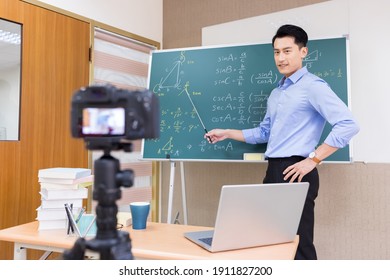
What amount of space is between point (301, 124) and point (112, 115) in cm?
142

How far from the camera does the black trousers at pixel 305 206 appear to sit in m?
1.79

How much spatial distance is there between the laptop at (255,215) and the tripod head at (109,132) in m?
0.41

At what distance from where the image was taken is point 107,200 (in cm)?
74

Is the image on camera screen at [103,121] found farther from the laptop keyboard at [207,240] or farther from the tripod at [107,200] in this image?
the laptop keyboard at [207,240]

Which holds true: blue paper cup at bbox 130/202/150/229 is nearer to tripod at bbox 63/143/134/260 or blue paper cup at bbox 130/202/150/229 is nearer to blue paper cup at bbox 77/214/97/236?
blue paper cup at bbox 77/214/97/236

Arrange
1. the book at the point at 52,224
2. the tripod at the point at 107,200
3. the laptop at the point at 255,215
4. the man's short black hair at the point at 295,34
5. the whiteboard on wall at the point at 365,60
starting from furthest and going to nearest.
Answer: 1. the whiteboard on wall at the point at 365,60
2. the man's short black hair at the point at 295,34
3. the book at the point at 52,224
4. the laptop at the point at 255,215
5. the tripod at the point at 107,200

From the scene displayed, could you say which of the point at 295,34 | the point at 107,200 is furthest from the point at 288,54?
the point at 107,200

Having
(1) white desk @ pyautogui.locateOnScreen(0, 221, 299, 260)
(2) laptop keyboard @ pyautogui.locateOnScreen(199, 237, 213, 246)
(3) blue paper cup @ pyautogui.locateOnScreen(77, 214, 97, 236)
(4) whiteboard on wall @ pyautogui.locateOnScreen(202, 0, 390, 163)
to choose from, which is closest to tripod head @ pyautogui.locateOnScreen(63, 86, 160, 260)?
(1) white desk @ pyautogui.locateOnScreen(0, 221, 299, 260)

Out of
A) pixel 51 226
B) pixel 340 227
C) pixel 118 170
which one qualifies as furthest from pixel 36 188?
pixel 340 227

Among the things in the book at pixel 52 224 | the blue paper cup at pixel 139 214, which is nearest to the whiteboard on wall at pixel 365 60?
the blue paper cup at pixel 139 214

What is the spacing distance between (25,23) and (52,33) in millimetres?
208

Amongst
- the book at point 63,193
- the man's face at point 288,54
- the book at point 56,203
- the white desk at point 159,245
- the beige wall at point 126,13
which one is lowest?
the white desk at point 159,245

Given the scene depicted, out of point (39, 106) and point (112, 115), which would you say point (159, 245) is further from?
point (39, 106)

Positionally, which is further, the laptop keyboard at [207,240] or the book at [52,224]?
the book at [52,224]
